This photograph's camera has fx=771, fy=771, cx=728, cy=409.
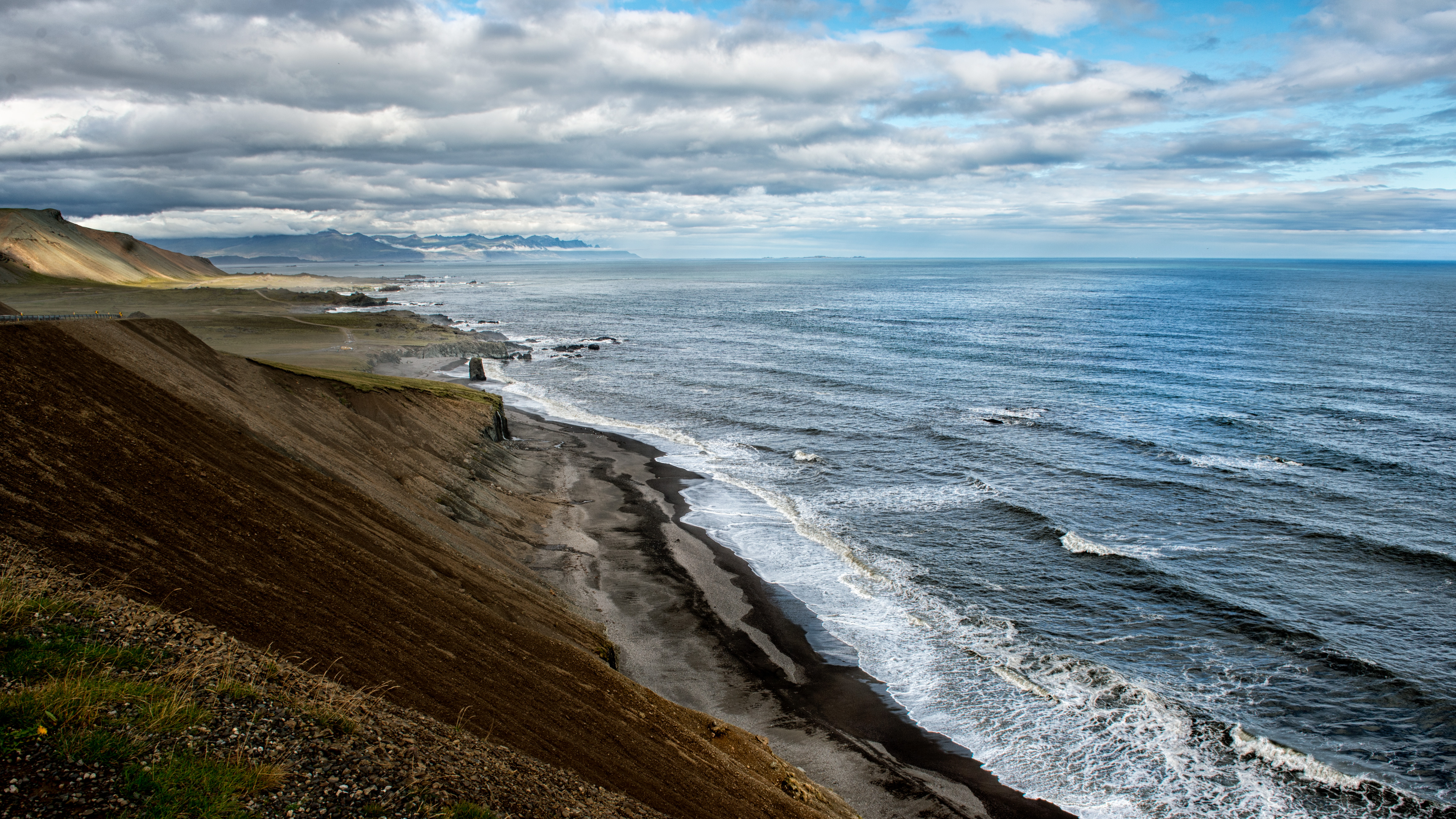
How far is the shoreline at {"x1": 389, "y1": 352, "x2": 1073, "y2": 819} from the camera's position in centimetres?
1670

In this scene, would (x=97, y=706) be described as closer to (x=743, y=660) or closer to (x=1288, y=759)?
(x=743, y=660)

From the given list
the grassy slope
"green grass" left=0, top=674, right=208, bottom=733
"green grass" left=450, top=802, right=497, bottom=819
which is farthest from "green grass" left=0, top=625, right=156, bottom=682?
the grassy slope

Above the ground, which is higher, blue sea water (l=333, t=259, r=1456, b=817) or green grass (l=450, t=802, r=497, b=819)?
green grass (l=450, t=802, r=497, b=819)

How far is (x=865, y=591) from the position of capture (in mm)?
26453

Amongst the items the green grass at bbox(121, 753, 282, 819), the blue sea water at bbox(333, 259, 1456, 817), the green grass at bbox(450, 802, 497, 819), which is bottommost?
the blue sea water at bbox(333, 259, 1456, 817)

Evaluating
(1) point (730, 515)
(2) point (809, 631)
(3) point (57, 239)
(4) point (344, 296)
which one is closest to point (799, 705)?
(2) point (809, 631)

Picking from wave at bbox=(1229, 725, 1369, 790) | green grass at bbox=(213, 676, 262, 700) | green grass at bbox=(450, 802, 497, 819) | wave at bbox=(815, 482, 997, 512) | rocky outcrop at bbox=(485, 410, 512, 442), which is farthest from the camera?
rocky outcrop at bbox=(485, 410, 512, 442)

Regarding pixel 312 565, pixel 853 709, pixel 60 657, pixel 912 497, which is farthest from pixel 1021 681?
pixel 60 657

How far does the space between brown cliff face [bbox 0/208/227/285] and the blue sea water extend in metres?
124

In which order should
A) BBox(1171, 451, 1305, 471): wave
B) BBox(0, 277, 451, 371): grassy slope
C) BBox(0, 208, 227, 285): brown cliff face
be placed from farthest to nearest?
BBox(0, 208, 227, 285): brown cliff face, BBox(0, 277, 451, 371): grassy slope, BBox(1171, 451, 1305, 471): wave

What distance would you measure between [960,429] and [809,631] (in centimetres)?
2847

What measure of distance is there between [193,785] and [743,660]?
15.4m

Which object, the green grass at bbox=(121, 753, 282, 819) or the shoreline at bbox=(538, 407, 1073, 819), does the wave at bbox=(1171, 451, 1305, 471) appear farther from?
the green grass at bbox=(121, 753, 282, 819)

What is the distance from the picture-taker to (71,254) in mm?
155500
